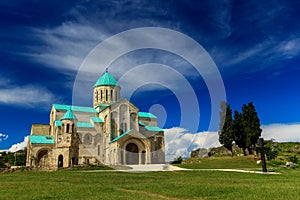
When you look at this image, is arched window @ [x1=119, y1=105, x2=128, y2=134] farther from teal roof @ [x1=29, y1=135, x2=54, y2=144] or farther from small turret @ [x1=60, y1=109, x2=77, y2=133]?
teal roof @ [x1=29, y1=135, x2=54, y2=144]

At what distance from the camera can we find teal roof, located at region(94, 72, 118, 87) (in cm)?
4353

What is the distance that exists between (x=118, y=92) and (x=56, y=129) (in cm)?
1161

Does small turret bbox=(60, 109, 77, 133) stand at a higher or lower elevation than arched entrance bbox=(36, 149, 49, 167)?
higher

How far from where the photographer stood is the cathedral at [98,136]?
34.4 meters

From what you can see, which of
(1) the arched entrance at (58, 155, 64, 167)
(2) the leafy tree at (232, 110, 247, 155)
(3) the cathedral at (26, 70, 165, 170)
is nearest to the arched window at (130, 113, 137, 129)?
(3) the cathedral at (26, 70, 165, 170)

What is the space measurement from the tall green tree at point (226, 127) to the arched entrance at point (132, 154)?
1253 cm

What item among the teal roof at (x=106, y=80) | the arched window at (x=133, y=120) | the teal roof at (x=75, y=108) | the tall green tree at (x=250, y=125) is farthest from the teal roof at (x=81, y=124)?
the tall green tree at (x=250, y=125)

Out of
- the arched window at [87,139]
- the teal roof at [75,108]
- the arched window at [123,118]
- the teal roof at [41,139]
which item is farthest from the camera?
the teal roof at [75,108]

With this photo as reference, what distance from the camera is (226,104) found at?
40094mm

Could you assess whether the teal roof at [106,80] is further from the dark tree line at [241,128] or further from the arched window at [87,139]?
the dark tree line at [241,128]

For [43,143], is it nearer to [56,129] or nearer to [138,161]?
[56,129]

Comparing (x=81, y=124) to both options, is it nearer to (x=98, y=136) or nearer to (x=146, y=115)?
(x=98, y=136)

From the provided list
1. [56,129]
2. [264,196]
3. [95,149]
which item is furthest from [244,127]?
[264,196]

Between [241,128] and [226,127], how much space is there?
83.4 inches
